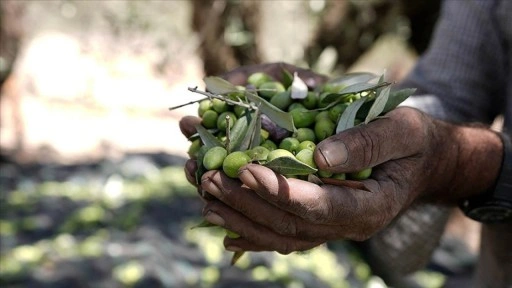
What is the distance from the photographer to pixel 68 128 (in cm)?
855

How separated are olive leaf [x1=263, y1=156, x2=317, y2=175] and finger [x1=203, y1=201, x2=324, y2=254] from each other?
0.60 feet

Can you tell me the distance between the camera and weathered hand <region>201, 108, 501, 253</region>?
139 cm

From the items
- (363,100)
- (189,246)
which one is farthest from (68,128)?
(363,100)

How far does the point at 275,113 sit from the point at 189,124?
0.90 ft

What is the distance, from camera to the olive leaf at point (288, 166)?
1.38 m

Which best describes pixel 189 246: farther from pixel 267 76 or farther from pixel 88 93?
pixel 88 93

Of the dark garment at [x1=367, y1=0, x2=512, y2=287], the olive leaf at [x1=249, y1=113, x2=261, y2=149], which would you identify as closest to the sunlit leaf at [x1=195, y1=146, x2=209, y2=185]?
the olive leaf at [x1=249, y1=113, x2=261, y2=149]

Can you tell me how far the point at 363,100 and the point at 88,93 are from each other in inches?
333

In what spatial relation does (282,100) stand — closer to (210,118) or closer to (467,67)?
(210,118)

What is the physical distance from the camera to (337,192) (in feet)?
4.72

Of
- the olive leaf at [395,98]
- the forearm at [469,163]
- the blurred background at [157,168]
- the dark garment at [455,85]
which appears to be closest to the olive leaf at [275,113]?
the olive leaf at [395,98]

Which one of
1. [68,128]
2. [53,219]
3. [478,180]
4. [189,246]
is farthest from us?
[68,128]

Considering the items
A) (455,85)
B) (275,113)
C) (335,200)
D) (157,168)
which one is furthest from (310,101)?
(157,168)

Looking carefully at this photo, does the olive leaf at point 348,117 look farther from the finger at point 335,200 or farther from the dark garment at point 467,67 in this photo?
the dark garment at point 467,67
